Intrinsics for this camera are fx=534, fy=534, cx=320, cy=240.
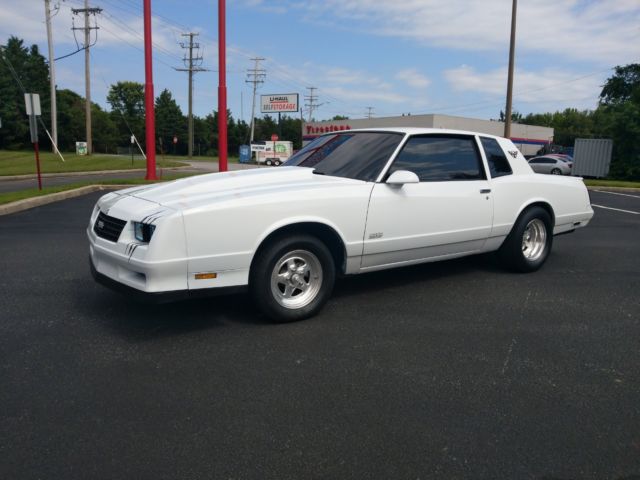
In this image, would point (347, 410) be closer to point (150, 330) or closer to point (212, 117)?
point (150, 330)

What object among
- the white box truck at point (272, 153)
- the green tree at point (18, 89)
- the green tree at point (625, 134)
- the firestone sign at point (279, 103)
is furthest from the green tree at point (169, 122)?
the green tree at point (625, 134)

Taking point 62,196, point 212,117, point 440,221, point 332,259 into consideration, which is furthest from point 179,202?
point 212,117

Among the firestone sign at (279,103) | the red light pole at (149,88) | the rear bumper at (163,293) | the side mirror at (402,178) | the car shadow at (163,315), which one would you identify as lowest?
the car shadow at (163,315)

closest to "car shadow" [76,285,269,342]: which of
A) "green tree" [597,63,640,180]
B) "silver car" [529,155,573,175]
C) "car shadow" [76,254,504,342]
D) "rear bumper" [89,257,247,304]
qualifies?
"car shadow" [76,254,504,342]

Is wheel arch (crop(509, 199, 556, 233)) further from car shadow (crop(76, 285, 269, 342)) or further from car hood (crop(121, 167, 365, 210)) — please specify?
car shadow (crop(76, 285, 269, 342))

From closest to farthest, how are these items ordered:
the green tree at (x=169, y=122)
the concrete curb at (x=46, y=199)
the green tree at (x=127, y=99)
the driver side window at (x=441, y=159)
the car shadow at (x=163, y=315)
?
1. the car shadow at (x=163, y=315)
2. the driver side window at (x=441, y=159)
3. the concrete curb at (x=46, y=199)
4. the green tree at (x=169, y=122)
5. the green tree at (x=127, y=99)

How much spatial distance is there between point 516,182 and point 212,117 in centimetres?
10695

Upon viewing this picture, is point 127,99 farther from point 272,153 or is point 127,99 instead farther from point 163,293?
point 163,293

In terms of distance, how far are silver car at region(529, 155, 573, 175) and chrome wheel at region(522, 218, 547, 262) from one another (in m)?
28.8

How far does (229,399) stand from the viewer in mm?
3018

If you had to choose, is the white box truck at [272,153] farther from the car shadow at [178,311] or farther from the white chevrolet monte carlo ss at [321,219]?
the car shadow at [178,311]

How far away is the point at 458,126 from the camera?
166ft

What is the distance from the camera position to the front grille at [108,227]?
3.98 metres

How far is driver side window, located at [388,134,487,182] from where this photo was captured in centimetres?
497
